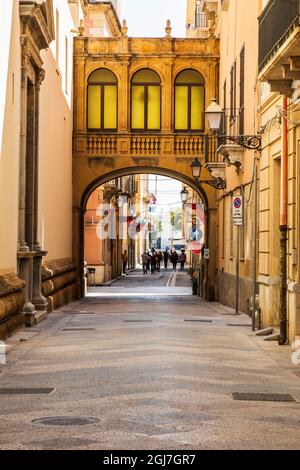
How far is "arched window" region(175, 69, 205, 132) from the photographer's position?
1503 inches

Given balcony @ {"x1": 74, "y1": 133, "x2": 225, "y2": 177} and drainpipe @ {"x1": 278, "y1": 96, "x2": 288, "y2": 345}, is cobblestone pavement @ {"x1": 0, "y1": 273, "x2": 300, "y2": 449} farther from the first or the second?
balcony @ {"x1": 74, "y1": 133, "x2": 225, "y2": 177}

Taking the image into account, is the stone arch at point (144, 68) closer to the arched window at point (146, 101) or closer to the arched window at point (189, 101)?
the arched window at point (146, 101)

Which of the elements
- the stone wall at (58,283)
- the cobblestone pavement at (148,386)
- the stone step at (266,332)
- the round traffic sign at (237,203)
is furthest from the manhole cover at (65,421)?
the stone wall at (58,283)

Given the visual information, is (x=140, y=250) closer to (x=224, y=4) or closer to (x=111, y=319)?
(x=224, y=4)

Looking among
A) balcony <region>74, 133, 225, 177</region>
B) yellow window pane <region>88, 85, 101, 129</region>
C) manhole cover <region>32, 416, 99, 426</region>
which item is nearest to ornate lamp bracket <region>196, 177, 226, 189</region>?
balcony <region>74, 133, 225, 177</region>

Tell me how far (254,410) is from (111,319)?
13.9 metres

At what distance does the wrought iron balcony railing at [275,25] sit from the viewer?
49.4 ft

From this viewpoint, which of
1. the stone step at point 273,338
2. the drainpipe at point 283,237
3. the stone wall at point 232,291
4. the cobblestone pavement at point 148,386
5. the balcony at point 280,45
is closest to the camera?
the cobblestone pavement at point 148,386

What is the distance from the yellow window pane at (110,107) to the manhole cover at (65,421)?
28656 millimetres

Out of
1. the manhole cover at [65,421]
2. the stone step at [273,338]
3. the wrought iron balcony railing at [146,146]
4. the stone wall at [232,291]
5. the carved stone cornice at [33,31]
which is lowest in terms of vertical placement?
the manhole cover at [65,421]

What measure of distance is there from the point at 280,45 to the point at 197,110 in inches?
881

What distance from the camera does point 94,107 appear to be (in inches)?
1499

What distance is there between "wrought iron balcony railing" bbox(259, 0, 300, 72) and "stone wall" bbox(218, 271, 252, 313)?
29.7 ft

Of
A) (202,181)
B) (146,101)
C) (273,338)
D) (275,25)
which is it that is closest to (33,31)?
(275,25)
